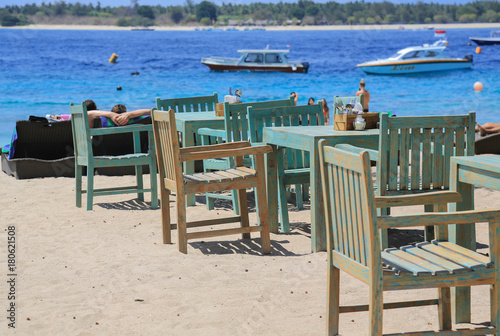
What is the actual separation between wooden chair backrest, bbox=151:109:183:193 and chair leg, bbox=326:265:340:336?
1601 millimetres

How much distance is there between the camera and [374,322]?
8.09 feet

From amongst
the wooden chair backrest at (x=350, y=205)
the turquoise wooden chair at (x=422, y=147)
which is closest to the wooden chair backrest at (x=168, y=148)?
the turquoise wooden chair at (x=422, y=147)

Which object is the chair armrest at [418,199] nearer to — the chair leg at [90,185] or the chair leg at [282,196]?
the chair leg at [282,196]

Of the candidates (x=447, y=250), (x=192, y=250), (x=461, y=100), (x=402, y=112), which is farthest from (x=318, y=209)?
(x=461, y=100)

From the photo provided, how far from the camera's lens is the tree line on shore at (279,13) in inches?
6083

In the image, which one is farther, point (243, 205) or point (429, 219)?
point (243, 205)

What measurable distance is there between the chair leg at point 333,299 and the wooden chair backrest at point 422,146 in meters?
1.22

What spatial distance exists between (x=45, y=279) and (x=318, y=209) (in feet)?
5.46

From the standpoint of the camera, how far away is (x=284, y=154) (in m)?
5.05

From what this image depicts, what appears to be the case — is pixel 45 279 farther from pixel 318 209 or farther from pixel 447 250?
pixel 447 250

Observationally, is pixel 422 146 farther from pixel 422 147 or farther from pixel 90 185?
pixel 90 185

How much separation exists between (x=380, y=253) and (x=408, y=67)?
115 ft

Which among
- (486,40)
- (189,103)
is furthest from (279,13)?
(189,103)

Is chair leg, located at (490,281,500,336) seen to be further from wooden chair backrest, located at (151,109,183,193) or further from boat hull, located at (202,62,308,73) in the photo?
boat hull, located at (202,62,308,73)
